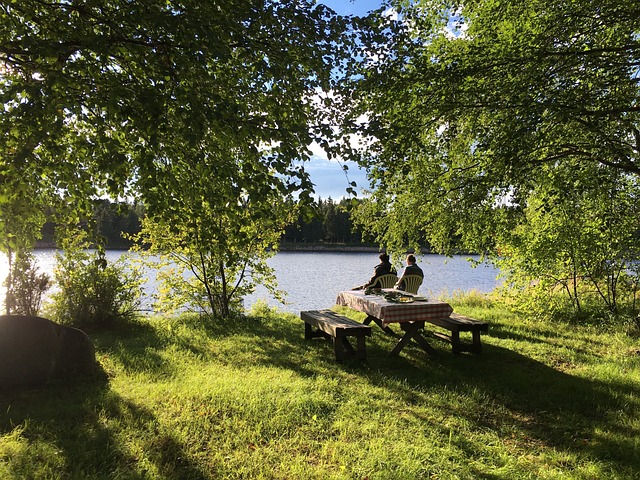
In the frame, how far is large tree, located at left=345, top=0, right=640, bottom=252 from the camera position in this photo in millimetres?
5293

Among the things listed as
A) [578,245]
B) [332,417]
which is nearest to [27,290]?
[332,417]

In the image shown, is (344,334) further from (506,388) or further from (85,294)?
(85,294)

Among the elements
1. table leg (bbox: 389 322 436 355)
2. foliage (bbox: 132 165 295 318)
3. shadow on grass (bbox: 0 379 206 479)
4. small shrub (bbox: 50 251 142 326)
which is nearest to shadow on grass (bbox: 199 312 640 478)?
table leg (bbox: 389 322 436 355)

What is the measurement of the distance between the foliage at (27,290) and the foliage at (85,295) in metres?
0.31

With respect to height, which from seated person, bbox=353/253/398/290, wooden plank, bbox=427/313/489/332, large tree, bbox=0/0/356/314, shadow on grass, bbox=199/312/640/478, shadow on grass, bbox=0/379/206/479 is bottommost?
shadow on grass, bbox=199/312/640/478

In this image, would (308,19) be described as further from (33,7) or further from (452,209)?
(452,209)

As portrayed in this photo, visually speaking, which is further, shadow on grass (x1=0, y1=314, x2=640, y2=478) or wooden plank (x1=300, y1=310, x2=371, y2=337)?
wooden plank (x1=300, y1=310, x2=371, y2=337)

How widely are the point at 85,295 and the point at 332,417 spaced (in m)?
7.32

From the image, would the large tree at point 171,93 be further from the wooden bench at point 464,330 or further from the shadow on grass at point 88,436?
the wooden bench at point 464,330

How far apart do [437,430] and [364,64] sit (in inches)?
196

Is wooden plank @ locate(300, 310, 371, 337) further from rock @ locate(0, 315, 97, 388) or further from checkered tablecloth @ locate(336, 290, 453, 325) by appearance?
rock @ locate(0, 315, 97, 388)

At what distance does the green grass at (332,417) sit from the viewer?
3.42 meters

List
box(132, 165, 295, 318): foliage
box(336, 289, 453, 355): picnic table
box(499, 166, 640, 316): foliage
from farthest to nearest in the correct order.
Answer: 1. box(132, 165, 295, 318): foliage
2. box(499, 166, 640, 316): foliage
3. box(336, 289, 453, 355): picnic table

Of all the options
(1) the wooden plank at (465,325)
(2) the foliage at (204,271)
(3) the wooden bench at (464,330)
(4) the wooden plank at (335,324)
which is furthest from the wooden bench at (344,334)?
(2) the foliage at (204,271)
